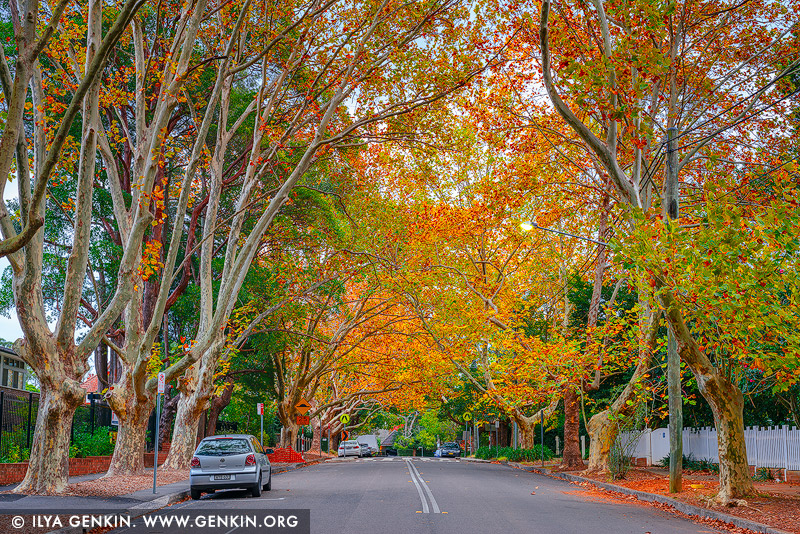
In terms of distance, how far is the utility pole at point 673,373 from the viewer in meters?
15.9

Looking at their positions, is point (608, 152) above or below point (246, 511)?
above

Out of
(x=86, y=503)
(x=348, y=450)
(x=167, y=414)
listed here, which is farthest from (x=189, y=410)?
(x=348, y=450)

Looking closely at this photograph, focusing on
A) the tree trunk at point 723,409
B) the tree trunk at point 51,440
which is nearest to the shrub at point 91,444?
the tree trunk at point 51,440

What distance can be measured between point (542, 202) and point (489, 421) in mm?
35871

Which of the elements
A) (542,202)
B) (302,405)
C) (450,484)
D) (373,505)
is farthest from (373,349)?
(373,505)

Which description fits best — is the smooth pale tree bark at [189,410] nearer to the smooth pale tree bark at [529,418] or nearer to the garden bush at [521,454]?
the smooth pale tree bark at [529,418]

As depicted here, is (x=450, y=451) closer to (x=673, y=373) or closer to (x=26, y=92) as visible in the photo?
(x=673, y=373)

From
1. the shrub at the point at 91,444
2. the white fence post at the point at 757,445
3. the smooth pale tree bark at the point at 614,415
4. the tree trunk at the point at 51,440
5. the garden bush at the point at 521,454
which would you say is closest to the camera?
the tree trunk at the point at 51,440

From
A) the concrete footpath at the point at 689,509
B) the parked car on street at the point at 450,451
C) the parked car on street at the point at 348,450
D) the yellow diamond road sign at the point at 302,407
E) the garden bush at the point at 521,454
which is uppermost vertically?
the yellow diamond road sign at the point at 302,407

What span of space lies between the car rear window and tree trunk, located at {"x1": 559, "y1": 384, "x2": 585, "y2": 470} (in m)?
14.6

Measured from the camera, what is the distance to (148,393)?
18.2 meters

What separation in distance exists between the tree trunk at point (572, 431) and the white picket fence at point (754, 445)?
11.7ft

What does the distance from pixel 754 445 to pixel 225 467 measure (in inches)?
664

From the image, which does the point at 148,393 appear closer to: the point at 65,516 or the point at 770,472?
the point at 65,516
